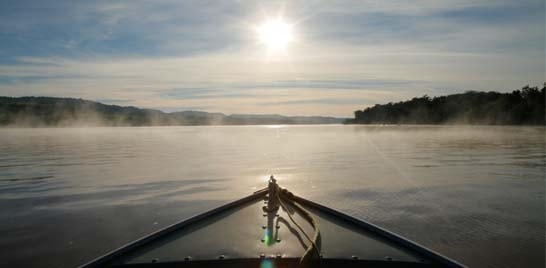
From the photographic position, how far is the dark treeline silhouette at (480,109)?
387 feet

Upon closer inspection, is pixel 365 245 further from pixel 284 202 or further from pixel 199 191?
pixel 199 191

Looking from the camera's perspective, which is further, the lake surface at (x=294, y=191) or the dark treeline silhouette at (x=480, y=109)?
the dark treeline silhouette at (x=480, y=109)

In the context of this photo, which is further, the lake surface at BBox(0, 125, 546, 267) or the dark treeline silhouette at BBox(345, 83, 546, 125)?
the dark treeline silhouette at BBox(345, 83, 546, 125)

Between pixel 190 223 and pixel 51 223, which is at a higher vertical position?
pixel 190 223

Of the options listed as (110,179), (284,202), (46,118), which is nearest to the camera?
(284,202)

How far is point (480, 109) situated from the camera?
14038 centimetres

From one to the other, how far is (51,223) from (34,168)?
13.7 m

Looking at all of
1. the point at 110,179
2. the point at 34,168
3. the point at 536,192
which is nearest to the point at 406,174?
the point at 536,192

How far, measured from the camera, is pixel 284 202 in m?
8.35

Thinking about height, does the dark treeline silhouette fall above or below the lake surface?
above

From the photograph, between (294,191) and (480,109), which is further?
(480,109)

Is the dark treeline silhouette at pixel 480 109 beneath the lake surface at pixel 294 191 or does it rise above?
above

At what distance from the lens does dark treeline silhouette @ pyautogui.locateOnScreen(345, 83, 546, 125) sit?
4648 inches

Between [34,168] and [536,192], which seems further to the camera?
[34,168]
